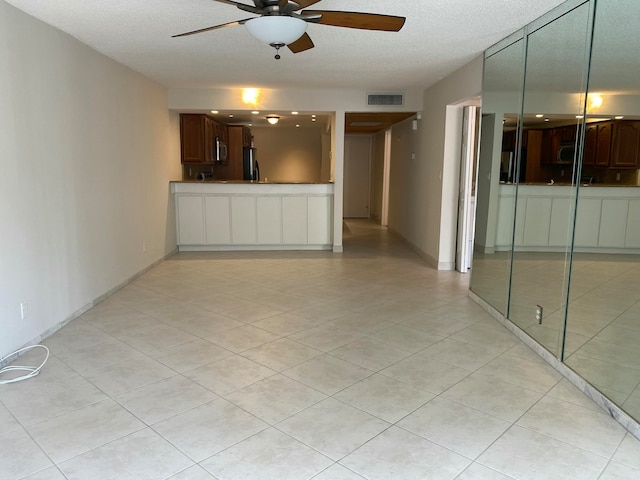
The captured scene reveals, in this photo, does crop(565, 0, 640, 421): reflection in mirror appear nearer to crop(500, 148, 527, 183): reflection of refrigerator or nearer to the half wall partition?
the half wall partition

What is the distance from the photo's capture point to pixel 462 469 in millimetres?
1968

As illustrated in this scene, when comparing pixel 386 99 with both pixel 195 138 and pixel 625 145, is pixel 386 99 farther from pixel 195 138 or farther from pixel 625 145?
pixel 625 145

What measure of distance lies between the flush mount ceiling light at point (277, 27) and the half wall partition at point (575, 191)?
5.81 ft

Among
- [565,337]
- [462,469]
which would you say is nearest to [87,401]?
[462,469]

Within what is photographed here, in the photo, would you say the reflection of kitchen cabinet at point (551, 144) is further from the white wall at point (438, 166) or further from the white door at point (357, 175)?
the white door at point (357, 175)

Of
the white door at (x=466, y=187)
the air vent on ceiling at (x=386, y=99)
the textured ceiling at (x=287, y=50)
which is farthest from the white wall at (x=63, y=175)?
the white door at (x=466, y=187)

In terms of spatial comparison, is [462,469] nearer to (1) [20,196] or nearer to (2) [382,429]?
(2) [382,429]

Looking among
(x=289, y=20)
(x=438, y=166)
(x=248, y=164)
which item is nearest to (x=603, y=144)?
(x=289, y=20)

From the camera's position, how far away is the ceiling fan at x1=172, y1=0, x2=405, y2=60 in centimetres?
237

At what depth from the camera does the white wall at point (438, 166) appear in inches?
206

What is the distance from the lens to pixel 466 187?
5656 millimetres

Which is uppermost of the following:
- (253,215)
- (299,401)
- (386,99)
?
(386,99)

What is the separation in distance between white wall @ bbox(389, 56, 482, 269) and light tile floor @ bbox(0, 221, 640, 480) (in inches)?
69.4

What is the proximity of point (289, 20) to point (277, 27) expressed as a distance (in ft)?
0.27
